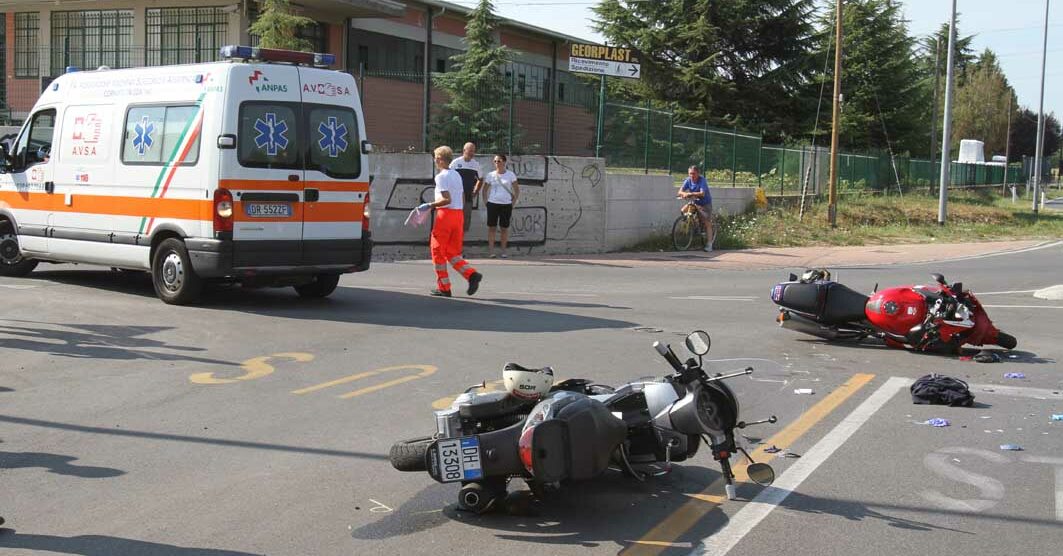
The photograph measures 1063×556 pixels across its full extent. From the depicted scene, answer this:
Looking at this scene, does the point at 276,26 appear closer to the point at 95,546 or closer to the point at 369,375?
the point at 369,375

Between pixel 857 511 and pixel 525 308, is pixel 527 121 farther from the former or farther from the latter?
pixel 857 511

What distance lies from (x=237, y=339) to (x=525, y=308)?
3.75m

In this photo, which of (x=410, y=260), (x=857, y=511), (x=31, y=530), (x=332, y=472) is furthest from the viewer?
(x=410, y=260)

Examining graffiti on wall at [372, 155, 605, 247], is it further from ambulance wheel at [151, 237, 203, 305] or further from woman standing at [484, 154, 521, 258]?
ambulance wheel at [151, 237, 203, 305]

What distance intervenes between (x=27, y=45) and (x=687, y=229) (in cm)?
2091

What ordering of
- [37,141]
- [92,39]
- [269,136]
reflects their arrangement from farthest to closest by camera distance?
[92,39] < [37,141] < [269,136]

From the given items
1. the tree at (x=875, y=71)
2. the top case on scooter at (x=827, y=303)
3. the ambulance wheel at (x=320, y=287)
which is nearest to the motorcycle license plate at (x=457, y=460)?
the top case on scooter at (x=827, y=303)

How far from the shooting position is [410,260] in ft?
63.0

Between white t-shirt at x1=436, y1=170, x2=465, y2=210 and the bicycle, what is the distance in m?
10.5

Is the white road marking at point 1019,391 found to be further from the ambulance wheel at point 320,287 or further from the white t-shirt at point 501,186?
the white t-shirt at point 501,186

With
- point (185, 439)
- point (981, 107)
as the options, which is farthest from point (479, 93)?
point (981, 107)

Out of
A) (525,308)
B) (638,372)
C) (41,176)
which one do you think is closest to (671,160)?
(525,308)

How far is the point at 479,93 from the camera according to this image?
26281 millimetres

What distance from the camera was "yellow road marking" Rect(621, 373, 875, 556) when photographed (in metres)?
4.96
